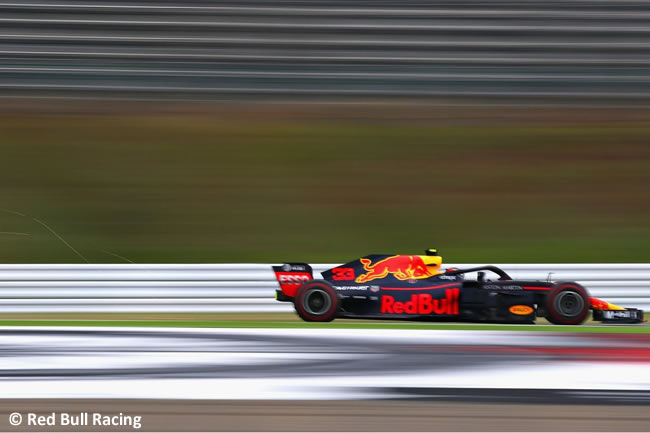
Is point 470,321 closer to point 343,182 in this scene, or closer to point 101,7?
point 343,182

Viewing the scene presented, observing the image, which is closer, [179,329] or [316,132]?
[179,329]

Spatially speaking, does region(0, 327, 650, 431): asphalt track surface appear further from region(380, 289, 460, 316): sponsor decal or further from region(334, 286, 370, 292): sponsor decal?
region(334, 286, 370, 292): sponsor decal

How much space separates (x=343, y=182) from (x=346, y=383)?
9.94 m

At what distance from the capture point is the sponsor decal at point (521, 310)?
30.2 feet

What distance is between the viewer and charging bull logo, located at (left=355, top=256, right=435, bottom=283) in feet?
30.7

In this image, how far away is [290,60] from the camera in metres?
16.4

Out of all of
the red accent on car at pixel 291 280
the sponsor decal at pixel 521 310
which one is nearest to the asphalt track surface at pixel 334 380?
the sponsor decal at pixel 521 310

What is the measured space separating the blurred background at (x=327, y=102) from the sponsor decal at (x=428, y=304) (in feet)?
18.5

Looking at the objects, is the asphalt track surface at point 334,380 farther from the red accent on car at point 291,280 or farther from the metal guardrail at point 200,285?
the metal guardrail at point 200,285

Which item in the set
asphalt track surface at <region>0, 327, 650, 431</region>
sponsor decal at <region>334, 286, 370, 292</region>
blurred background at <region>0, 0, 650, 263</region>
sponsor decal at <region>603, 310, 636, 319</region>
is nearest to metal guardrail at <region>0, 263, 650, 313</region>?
sponsor decal at <region>334, 286, 370, 292</region>

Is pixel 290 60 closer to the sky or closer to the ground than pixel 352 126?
closer to the sky

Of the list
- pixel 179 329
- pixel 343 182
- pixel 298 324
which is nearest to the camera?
pixel 179 329

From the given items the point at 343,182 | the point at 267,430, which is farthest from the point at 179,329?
the point at 343,182

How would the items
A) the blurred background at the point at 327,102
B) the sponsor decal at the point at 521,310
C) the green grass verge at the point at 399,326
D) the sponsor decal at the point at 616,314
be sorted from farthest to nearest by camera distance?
the blurred background at the point at 327,102 → the sponsor decal at the point at 521,310 → the sponsor decal at the point at 616,314 → the green grass verge at the point at 399,326
